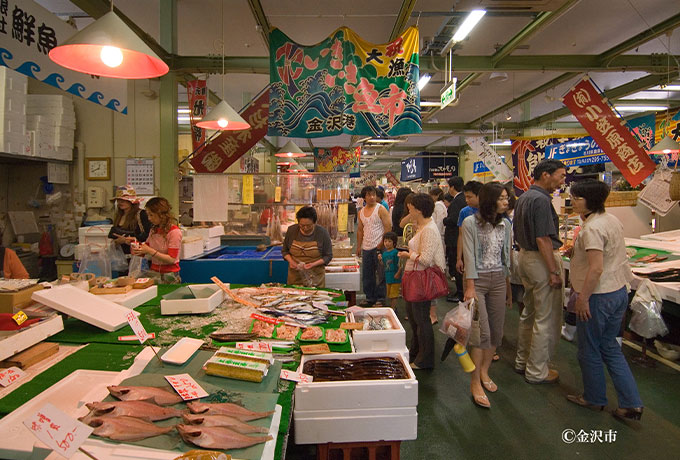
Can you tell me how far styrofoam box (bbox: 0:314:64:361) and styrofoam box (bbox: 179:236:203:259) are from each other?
107 inches

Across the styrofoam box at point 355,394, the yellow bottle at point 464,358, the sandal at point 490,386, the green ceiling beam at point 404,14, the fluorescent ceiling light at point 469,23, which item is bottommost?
the sandal at point 490,386

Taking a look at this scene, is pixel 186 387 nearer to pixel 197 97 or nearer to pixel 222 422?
pixel 222 422

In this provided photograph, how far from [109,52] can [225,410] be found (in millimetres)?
2303

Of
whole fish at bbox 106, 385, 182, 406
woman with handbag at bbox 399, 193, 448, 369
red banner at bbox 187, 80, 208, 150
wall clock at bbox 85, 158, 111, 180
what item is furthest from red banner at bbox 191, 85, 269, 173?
whole fish at bbox 106, 385, 182, 406

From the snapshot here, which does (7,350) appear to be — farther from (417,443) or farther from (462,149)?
(462,149)

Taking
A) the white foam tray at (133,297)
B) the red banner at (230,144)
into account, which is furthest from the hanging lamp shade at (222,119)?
the white foam tray at (133,297)

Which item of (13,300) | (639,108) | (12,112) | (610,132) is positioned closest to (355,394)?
(13,300)

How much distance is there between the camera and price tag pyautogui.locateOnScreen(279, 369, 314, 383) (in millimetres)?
2004

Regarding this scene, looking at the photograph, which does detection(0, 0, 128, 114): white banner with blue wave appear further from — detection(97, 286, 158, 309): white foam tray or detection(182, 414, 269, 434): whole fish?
detection(182, 414, 269, 434): whole fish

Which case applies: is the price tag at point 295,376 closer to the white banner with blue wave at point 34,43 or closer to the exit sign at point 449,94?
the white banner with blue wave at point 34,43

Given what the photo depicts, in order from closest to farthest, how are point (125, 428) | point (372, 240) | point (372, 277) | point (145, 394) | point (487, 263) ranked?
point (125, 428) < point (145, 394) < point (487, 263) < point (372, 240) < point (372, 277)

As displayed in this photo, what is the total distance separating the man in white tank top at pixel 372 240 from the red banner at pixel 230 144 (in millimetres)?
1906

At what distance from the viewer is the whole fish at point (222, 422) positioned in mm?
1352

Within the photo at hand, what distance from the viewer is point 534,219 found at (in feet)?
11.6
